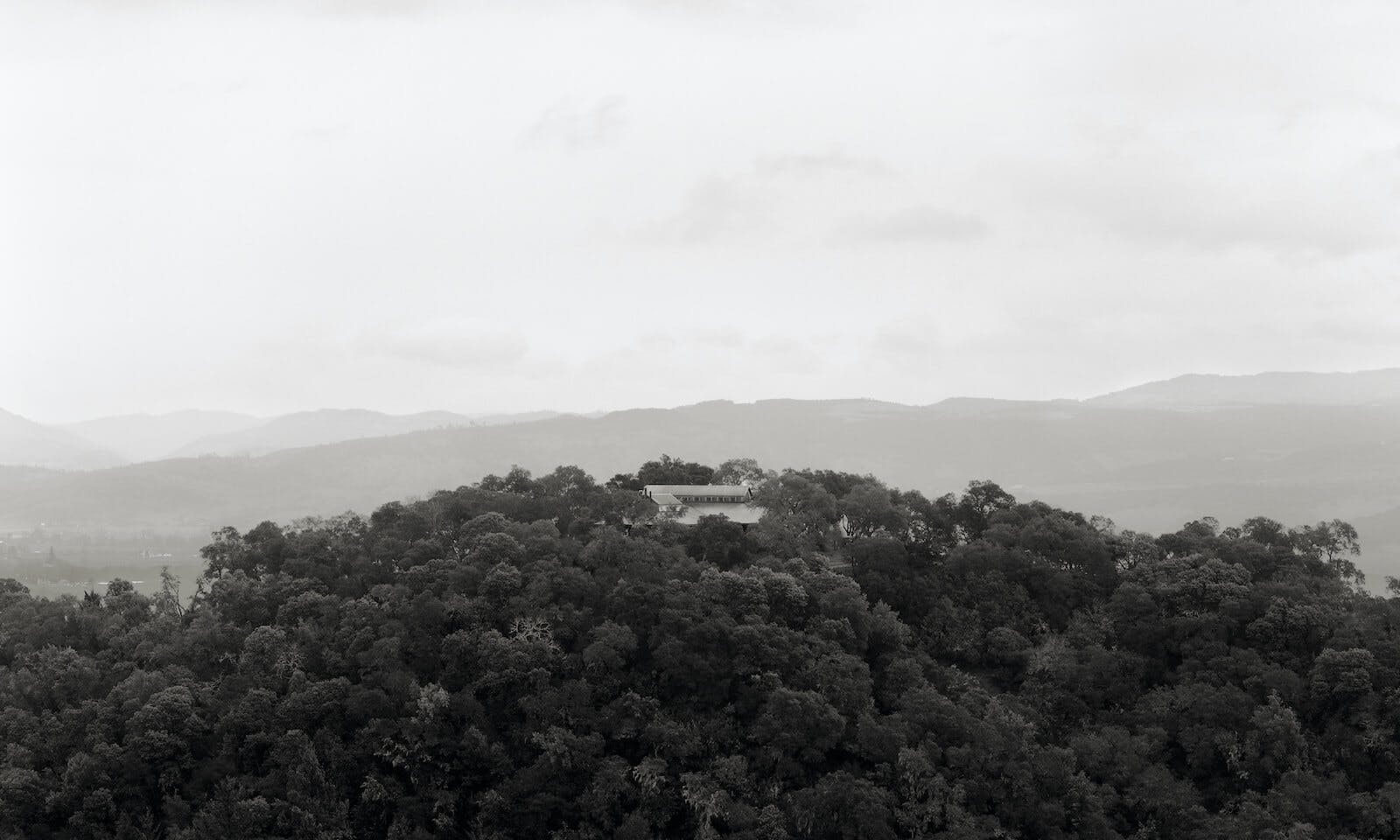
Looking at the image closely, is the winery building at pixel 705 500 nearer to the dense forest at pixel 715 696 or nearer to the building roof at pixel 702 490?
the building roof at pixel 702 490

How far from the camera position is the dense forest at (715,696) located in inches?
1556

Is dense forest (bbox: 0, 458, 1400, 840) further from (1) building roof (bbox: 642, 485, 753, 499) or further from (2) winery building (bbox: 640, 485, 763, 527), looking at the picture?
(1) building roof (bbox: 642, 485, 753, 499)

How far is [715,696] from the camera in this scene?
143 ft

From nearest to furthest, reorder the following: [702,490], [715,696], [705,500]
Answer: [715,696] → [705,500] → [702,490]

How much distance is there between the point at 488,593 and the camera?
154 ft

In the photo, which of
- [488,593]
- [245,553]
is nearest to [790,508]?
[488,593]

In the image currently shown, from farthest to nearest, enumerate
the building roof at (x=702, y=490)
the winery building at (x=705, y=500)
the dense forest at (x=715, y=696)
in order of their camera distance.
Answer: the building roof at (x=702, y=490) < the winery building at (x=705, y=500) < the dense forest at (x=715, y=696)

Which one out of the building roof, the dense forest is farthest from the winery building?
the dense forest

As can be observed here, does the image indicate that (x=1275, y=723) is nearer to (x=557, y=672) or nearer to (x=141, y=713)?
(x=557, y=672)

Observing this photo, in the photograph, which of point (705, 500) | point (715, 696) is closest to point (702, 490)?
point (705, 500)

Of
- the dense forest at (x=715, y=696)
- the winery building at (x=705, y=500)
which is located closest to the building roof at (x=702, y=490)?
the winery building at (x=705, y=500)

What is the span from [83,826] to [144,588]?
11205 cm

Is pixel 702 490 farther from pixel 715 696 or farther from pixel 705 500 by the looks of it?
pixel 715 696

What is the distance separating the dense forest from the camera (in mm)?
39531
